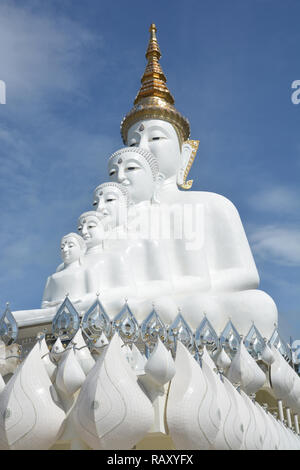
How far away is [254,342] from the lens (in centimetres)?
651

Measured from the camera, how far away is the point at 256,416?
211 inches

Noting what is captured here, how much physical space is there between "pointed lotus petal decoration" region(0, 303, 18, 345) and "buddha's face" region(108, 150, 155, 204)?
3511mm

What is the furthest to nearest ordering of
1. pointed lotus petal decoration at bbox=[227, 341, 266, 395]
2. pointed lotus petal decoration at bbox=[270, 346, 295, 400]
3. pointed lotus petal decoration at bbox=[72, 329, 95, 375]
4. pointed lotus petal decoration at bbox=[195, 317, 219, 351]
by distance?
pointed lotus petal decoration at bbox=[270, 346, 295, 400]
pointed lotus petal decoration at bbox=[195, 317, 219, 351]
pointed lotus petal decoration at bbox=[227, 341, 266, 395]
pointed lotus petal decoration at bbox=[72, 329, 95, 375]

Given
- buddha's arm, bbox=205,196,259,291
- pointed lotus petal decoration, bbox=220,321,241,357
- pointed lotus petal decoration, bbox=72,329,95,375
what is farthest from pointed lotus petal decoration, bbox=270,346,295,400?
pointed lotus petal decoration, bbox=72,329,95,375

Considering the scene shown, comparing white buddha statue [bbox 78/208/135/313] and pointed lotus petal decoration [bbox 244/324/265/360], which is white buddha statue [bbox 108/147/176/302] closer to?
white buddha statue [bbox 78/208/135/313]

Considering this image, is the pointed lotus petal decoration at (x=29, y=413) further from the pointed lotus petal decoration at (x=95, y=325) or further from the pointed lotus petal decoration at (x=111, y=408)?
the pointed lotus petal decoration at (x=95, y=325)

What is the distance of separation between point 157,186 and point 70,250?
99.7 inches

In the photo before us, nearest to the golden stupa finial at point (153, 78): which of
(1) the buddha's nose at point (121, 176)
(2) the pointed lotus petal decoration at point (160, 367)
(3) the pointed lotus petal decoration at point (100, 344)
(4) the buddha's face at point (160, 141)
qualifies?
(4) the buddha's face at point (160, 141)

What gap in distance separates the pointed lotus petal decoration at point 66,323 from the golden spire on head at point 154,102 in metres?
5.22

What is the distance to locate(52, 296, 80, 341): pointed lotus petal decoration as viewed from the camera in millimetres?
5445

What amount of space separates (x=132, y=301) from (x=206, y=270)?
1.70 meters

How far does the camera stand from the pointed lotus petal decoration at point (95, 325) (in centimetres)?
548

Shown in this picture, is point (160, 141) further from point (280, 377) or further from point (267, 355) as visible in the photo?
point (280, 377)
